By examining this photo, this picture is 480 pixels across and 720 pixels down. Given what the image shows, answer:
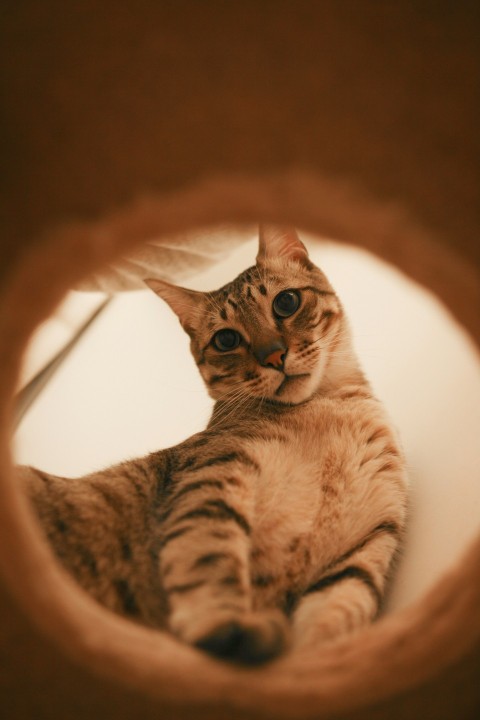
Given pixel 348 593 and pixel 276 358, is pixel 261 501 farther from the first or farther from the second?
pixel 276 358

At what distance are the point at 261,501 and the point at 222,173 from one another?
34.6 inches

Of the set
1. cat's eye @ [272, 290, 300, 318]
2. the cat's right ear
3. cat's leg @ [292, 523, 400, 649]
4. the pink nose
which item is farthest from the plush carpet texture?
the cat's right ear

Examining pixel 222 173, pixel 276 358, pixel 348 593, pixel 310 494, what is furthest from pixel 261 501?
pixel 222 173

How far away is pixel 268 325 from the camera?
1.77 m

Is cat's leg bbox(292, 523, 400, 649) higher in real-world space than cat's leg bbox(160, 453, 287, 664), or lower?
lower

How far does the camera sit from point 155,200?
89cm

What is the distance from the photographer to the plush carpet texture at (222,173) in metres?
0.83

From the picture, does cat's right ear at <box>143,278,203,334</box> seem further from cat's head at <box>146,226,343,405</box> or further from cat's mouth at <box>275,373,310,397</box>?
cat's mouth at <box>275,373,310,397</box>

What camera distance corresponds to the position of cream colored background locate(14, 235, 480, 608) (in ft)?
5.28

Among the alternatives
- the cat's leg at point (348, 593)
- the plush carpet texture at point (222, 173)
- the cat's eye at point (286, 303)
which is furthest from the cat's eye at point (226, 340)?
the plush carpet texture at point (222, 173)

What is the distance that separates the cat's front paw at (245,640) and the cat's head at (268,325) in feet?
2.56

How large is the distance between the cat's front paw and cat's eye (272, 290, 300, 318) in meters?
0.99

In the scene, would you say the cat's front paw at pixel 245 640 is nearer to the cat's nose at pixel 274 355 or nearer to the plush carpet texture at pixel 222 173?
the plush carpet texture at pixel 222 173

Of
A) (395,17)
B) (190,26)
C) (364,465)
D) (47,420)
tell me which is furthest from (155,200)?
(47,420)
